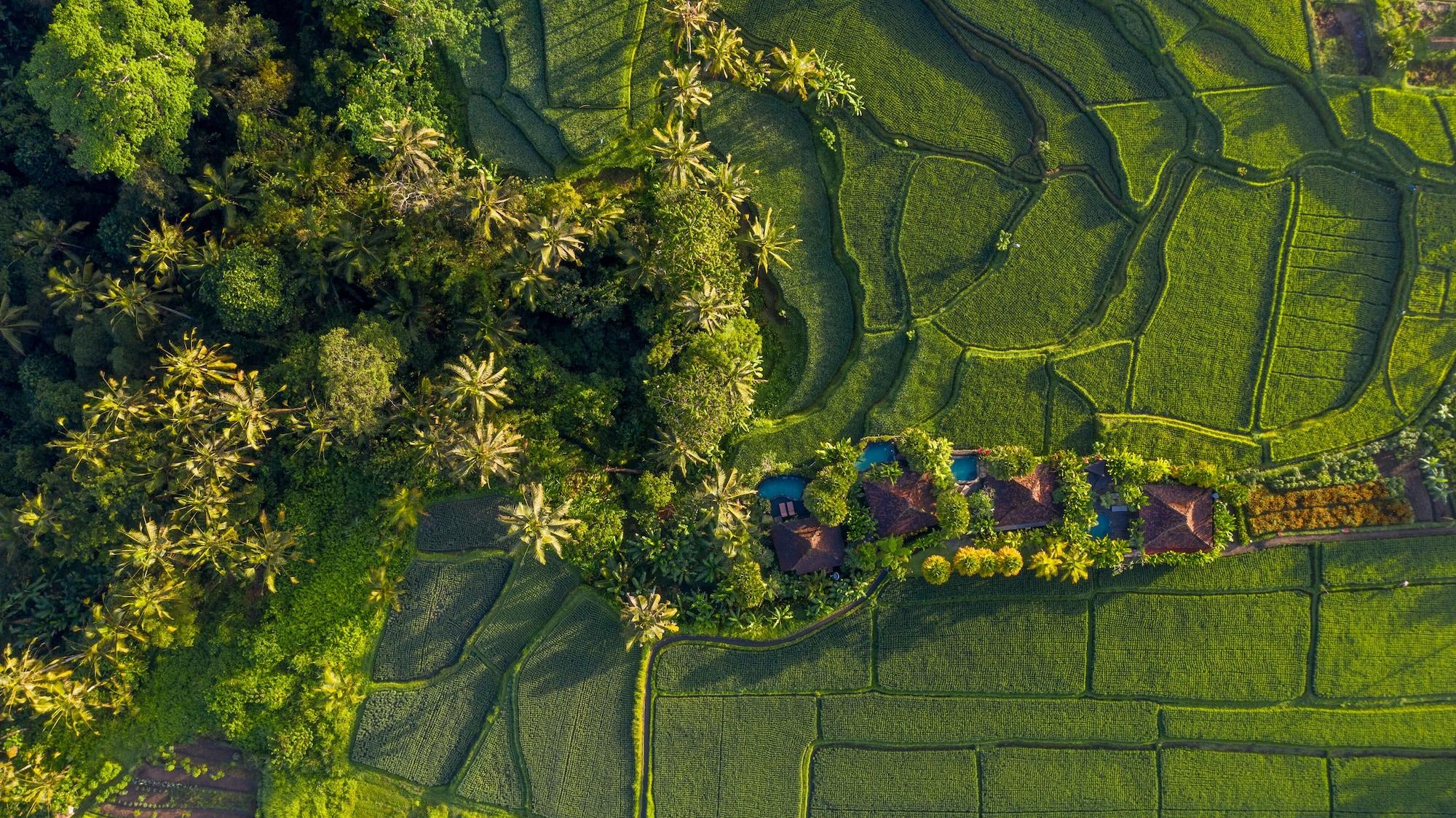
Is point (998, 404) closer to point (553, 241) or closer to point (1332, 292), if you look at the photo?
point (1332, 292)

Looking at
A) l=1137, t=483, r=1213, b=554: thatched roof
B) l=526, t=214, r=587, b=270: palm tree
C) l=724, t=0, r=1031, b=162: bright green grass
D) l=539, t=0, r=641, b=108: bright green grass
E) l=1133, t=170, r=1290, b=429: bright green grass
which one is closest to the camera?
l=526, t=214, r=587, b=270: palm tree

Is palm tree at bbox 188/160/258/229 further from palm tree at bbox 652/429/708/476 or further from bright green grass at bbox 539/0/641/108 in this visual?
palm tree at bbox 652/429/708/476

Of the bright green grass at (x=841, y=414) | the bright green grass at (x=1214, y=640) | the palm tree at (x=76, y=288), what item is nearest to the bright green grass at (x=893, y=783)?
the bright green grass at (x=1214, y=640)

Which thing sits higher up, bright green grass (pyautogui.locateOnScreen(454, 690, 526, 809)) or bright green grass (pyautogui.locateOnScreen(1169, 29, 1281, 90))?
bright green grass (pyautogui.locateOnScreen(1169, 29, 1281, 90))

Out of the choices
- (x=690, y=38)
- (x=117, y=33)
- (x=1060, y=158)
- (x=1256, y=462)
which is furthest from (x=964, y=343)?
(x=117, y=33)

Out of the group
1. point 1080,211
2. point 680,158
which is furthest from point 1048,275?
point 680,158

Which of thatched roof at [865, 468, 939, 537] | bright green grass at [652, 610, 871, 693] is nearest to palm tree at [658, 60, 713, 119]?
thatched roof at [865, 468, 939, 537]

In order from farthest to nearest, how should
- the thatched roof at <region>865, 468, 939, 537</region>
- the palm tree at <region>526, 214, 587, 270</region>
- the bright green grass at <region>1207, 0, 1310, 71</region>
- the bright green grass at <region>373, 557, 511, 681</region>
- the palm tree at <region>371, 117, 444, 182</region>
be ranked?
the bright green grass at <region>373, 557, 511, 681</region>, the bright green grass at <region>1207, 0, 1310, 71</region>, the thatched roof at <region>865, 468, 939, 537</region>, the palm tree at <region>526, 214, 587, 270</region>, the palm tree at <region>371, 117, 444, 182</region>

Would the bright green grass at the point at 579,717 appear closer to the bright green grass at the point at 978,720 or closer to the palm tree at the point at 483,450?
the palm tree at the point at 483,450
